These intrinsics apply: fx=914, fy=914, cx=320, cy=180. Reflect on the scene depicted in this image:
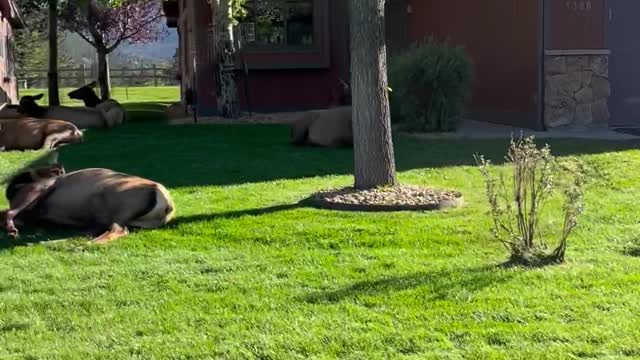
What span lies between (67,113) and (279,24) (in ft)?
16.7

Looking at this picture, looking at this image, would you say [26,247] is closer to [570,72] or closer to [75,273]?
[75,273]

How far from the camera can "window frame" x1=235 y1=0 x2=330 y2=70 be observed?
18.4m

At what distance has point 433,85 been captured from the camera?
13.2 m

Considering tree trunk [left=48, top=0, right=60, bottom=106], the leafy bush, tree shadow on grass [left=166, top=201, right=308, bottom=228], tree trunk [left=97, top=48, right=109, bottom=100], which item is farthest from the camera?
tree trunk [left=97, top=48, right=109, bottom=100]

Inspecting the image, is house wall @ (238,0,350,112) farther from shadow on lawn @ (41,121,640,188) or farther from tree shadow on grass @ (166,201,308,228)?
tree shadow on grass @ (166,201,308,228)

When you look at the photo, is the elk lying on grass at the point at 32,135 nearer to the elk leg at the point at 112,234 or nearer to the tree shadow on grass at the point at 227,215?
the tree shadow on grass at the point at 227,215

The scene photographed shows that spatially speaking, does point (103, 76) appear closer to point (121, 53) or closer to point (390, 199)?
point (390, 199)

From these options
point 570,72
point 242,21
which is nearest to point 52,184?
point 570,72

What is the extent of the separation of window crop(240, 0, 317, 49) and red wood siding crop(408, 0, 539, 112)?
2.51 metres

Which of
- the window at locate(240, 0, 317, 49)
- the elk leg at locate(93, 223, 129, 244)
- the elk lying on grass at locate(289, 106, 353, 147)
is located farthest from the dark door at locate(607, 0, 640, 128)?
the elk leg at locate(93, 223, 129, 244)

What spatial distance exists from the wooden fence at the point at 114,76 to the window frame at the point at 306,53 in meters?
24.7

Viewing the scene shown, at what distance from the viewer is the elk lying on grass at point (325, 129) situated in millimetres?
11750

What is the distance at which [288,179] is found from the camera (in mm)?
9086

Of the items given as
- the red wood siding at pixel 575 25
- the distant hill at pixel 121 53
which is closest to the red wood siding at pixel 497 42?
the red wood siding at pixel 575 25
